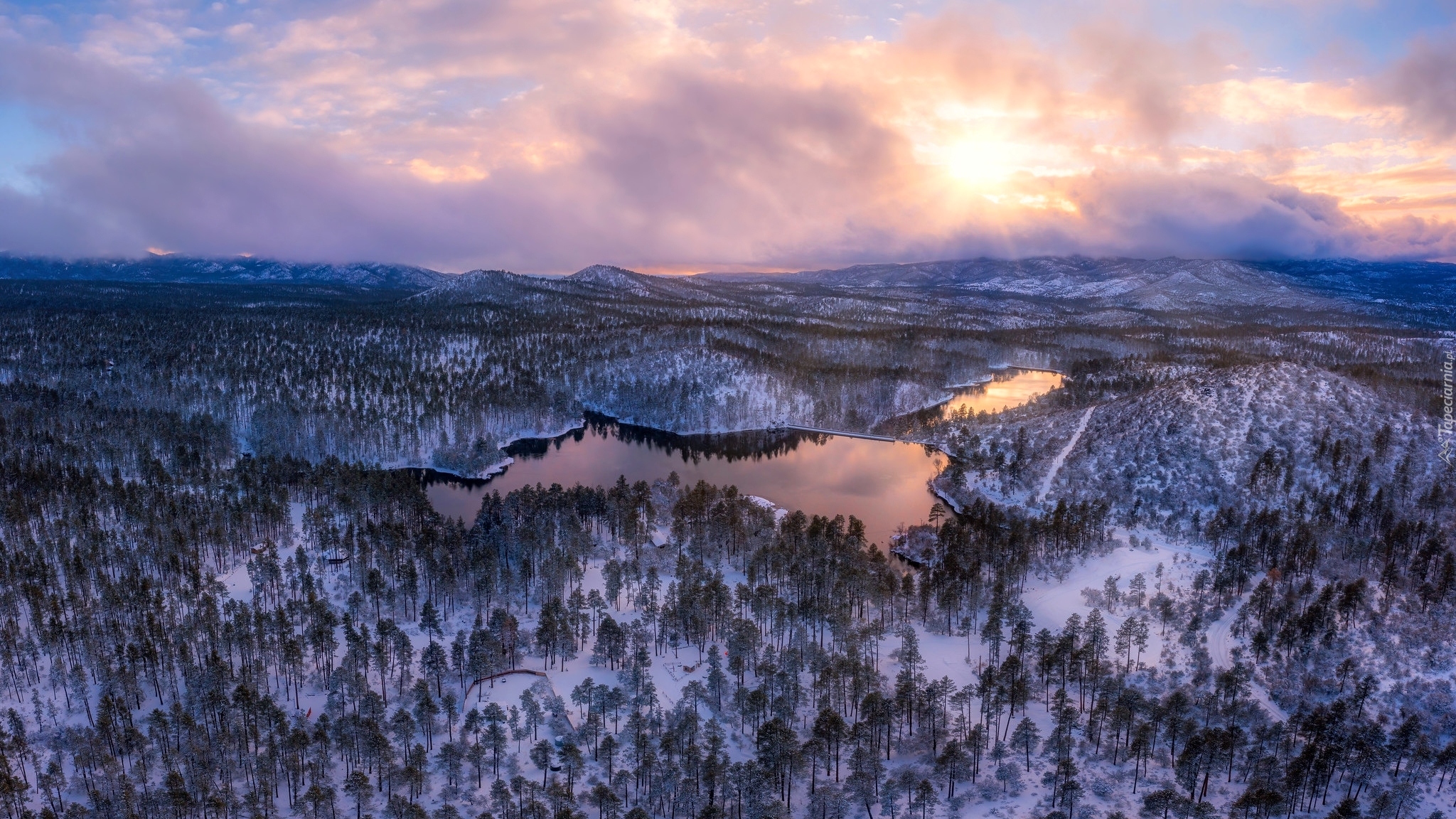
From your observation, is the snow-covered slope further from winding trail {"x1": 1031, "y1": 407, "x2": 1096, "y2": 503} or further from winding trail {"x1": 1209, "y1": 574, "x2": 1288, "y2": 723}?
winding trail {"x1": 1209, "y1": 574, "x2": 1288, "y2": 723}

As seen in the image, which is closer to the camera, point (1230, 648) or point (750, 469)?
point (1230, 648)

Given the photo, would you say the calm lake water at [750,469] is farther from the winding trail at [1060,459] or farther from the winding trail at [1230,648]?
the winding trail at [1230,648]

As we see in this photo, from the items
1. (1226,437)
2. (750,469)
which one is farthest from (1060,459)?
(750,469)

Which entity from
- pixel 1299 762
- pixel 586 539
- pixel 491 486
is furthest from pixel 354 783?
pixel 491 486

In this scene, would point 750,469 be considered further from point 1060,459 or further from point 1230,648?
point 1230,648

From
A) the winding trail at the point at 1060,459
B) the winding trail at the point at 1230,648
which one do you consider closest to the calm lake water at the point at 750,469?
the winding trail at the point at 1060,459
